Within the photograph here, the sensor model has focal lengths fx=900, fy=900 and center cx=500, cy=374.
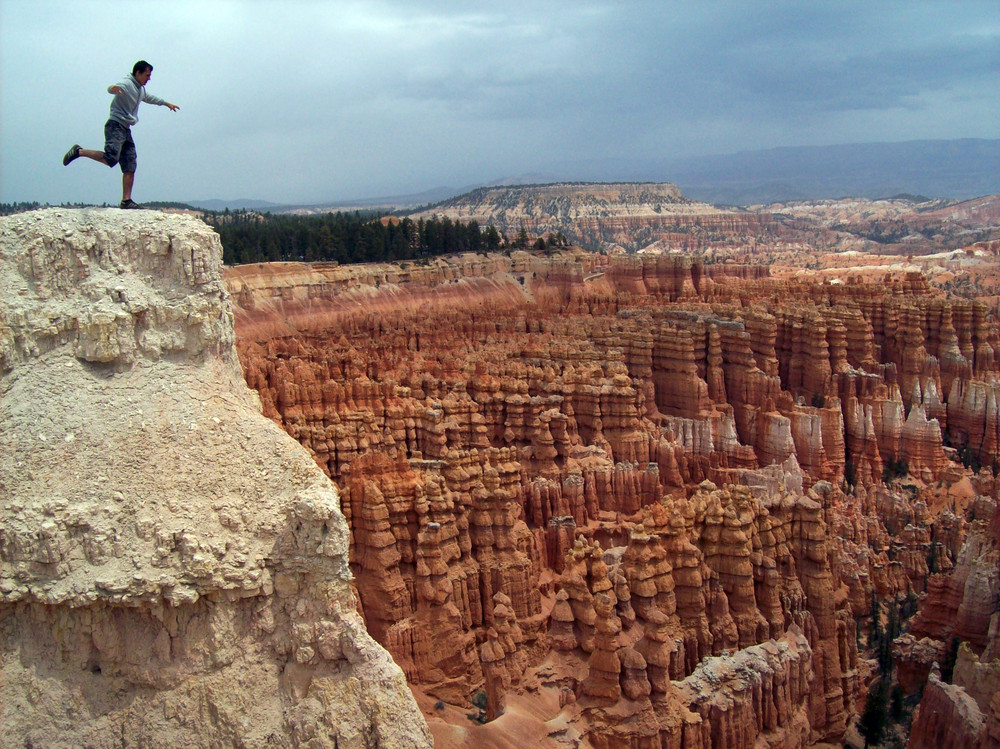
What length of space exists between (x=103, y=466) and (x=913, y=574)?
2226cm

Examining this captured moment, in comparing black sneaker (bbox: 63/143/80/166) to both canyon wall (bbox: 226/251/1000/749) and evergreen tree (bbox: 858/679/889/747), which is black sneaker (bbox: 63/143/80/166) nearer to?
canyon wall (bbox: 226/251/1000/749)

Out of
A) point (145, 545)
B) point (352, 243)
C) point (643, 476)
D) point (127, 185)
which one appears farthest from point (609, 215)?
point (145, 545)

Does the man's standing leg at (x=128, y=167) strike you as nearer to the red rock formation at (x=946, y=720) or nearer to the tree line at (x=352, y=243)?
the red rock formation at (x=946, y=720)

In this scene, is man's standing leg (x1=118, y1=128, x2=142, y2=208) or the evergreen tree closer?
man's standing leg (x1=118, y1=128, x2=142, y2=208)

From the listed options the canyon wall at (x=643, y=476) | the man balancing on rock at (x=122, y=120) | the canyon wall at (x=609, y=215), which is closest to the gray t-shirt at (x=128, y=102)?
the man balancing on rock at (x=122, y=120)

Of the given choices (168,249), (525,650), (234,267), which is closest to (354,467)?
(525,650)

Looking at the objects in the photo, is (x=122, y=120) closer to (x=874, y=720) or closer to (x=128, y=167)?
(x=128, y=167)

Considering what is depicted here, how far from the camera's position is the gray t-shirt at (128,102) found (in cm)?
813

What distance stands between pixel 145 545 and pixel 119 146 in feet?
12.2

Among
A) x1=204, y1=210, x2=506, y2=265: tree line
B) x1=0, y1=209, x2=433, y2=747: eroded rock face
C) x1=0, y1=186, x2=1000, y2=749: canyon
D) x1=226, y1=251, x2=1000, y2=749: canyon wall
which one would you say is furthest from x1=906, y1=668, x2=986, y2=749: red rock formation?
x1=204, y1=210, x2=506, y2=265: tree line

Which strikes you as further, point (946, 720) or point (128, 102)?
point (946, 720)

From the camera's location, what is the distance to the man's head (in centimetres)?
812

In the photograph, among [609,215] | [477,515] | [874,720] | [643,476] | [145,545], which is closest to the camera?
[145,545]

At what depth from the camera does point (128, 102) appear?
8.19m
